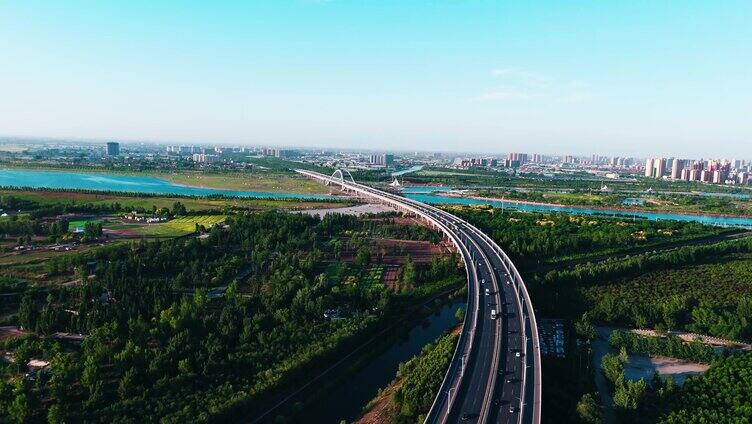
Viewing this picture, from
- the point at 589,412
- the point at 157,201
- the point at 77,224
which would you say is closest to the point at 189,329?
the point at 589,412

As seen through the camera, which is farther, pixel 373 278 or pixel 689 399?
pixel 373 278

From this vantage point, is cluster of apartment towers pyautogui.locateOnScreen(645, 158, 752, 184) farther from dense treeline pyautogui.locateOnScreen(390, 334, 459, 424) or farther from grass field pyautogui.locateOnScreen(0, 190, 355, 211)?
dense treeline pyautogui.locateOnScreen(390, 334, 459, 424)

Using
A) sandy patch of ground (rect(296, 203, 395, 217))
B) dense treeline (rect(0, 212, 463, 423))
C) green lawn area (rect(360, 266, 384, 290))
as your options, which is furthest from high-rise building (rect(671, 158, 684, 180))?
green lawn area (rect(360, 266, 384, 290))

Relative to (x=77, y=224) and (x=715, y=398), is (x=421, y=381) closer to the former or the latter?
(x=715, y=398)

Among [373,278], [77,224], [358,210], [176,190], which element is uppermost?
[176,190]

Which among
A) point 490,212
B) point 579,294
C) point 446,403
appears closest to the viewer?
point 446,403

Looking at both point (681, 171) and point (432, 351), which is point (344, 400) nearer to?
point (432, 351)

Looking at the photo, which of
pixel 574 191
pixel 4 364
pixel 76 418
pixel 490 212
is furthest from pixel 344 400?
pixel 574 191
